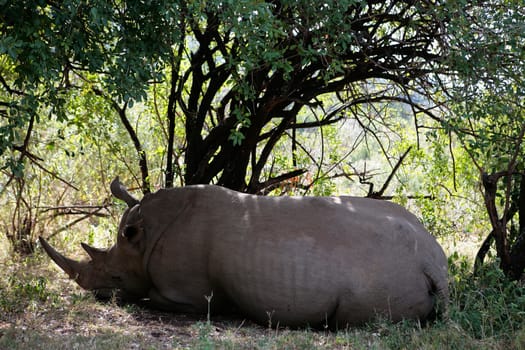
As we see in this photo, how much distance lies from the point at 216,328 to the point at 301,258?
2.86ft

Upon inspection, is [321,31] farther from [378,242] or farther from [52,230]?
[52,230]

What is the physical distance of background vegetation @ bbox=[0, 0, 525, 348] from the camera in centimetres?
513

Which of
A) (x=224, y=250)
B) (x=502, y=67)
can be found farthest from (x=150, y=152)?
→ (x=502, y=67)

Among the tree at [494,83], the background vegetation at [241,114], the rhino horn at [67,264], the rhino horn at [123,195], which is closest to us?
the background vegetation at [241,114]

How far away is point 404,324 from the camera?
5.68 metres

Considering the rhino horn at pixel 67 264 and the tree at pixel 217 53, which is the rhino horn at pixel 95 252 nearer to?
the rhino horn at pixel 67 264

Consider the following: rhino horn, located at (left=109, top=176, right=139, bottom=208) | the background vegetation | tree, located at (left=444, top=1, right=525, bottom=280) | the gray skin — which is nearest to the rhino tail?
the gray skin

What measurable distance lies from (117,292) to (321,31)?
9.97ft

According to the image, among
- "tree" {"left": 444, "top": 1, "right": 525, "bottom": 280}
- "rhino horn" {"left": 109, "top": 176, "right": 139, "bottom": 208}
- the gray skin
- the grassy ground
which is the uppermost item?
"tree" {"left": 444, "top": 1, "right": 525, "bottom": 280}

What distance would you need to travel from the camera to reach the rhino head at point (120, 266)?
684 centimetres

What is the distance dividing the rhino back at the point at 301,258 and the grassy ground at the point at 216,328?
0.65 feet

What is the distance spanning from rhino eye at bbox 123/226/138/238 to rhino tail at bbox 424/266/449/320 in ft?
8.66

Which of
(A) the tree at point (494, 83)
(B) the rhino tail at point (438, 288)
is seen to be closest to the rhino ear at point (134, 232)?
(B) the rhino tail at point (438, 288)

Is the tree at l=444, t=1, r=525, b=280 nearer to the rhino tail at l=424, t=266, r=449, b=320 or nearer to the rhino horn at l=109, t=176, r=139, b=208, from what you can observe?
the rhino tail at l=424, t=266, r=449, b=320
